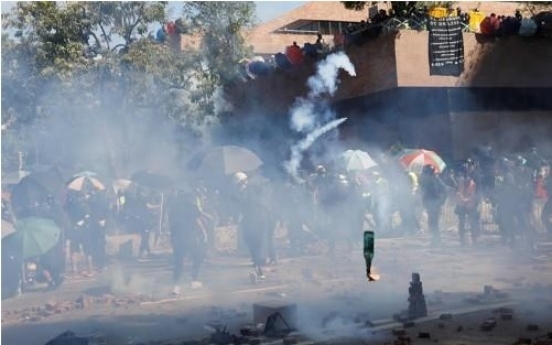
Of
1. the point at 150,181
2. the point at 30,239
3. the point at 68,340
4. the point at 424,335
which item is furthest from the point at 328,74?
the point at 68,340

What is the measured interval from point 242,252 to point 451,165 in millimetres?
7572

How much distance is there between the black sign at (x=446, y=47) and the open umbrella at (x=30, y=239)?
1316cm

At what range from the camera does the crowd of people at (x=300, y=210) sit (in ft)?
38.2

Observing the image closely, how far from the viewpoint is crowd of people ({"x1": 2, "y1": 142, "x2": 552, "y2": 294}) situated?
458 inches

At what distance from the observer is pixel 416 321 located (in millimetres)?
7613

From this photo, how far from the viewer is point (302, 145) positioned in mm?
21656

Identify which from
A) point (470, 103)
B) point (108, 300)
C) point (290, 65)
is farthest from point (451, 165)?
point (108, 300)

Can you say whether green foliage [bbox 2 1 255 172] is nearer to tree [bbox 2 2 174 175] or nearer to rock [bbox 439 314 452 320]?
tree [bbox 2 2 174 175]

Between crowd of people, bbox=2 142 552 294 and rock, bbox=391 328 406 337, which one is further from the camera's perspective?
crowd of people, bbox=2 142 552 294

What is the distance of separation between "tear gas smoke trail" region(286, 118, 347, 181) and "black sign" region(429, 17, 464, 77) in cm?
401

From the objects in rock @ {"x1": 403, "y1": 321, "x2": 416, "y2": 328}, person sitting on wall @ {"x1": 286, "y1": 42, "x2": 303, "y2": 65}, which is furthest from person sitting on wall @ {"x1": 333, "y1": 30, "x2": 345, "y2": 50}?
rock @ {"x1": 403, "y1": 321, "x2": 416, "y2": 328}

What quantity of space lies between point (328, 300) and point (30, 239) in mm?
4504

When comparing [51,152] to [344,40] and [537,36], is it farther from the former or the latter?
[537,36]

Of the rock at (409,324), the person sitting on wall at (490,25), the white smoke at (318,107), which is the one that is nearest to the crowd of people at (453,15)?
the person sitting on wall at (490,25)
